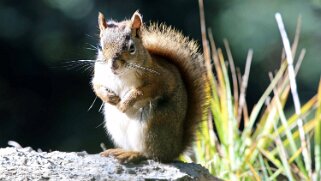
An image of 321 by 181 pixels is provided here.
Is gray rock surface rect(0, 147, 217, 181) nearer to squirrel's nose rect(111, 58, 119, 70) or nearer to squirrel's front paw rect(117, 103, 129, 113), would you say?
squirrel's front paw rect(117, 103, 129, 113)

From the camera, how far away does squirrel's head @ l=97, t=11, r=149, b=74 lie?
3.15 metres

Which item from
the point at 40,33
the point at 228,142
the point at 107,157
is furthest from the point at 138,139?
the point at 40,33

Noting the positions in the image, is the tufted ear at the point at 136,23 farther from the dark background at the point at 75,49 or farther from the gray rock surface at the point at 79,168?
the dark background at the point at 75,49

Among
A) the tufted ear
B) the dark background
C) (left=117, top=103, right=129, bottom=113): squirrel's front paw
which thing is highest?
the dark background

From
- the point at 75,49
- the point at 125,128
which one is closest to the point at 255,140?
the point at 125,128

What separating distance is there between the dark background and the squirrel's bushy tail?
169cm

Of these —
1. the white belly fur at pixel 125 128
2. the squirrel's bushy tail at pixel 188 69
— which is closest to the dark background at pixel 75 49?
the squirrel's bushy tail at pixel 188 69

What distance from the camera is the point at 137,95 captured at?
3.25 meters

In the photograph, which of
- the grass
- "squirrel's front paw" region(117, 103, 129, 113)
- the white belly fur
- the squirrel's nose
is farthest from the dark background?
the squirrel's nose

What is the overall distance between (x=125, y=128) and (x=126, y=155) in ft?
0.50

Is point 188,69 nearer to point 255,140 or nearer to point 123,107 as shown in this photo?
point 123,107

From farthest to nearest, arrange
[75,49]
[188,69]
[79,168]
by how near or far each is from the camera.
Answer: [75,49] → [188,69] → [79,168]

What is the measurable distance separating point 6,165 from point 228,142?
1.21m

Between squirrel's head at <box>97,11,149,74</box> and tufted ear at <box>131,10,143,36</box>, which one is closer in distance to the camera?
squirrel's head at <box>97,11,149,74</box>
